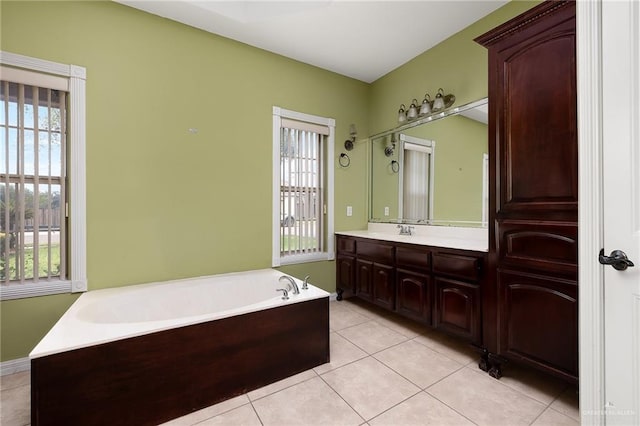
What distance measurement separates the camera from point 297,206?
3.34m

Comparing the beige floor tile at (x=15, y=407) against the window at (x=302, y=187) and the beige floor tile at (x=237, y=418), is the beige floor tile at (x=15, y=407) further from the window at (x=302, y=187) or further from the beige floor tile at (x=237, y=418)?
the window at (x=302, y=187)

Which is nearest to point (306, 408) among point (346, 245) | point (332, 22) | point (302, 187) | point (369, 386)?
point (369, 386)

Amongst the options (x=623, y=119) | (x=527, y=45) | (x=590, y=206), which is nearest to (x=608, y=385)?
(x=590, y=206)

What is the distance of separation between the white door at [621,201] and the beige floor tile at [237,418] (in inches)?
66.5

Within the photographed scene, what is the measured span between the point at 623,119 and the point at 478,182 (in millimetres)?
1303

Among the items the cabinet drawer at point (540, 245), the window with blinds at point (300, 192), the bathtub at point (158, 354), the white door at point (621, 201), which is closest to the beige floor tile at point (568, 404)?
the white door at point (621, 201)

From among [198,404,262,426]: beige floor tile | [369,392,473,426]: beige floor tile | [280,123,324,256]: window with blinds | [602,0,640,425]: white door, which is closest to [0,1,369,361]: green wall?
[280,123,324,256]: window with blinds

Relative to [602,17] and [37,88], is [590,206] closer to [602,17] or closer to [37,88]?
[602,17]

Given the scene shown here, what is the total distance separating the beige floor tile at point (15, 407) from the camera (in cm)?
152

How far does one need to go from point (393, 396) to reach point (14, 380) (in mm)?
2590

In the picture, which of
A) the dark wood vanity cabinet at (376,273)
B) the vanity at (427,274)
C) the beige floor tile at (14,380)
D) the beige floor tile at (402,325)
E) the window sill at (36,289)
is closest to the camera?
the beige floor tile at (14,380)

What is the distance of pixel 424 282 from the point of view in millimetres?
2400

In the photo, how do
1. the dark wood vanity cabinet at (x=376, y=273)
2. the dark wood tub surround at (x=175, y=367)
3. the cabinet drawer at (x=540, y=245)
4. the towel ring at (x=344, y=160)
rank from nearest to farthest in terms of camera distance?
the dark wood tub surround at (x=175, y=367)
the cabinet drawer at (x=540, y=245)
the dark wood vanity cabinet at (x=376, y=273)
the towel ring at (x=344, y=160)

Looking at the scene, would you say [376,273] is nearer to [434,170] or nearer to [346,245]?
[346,245]
